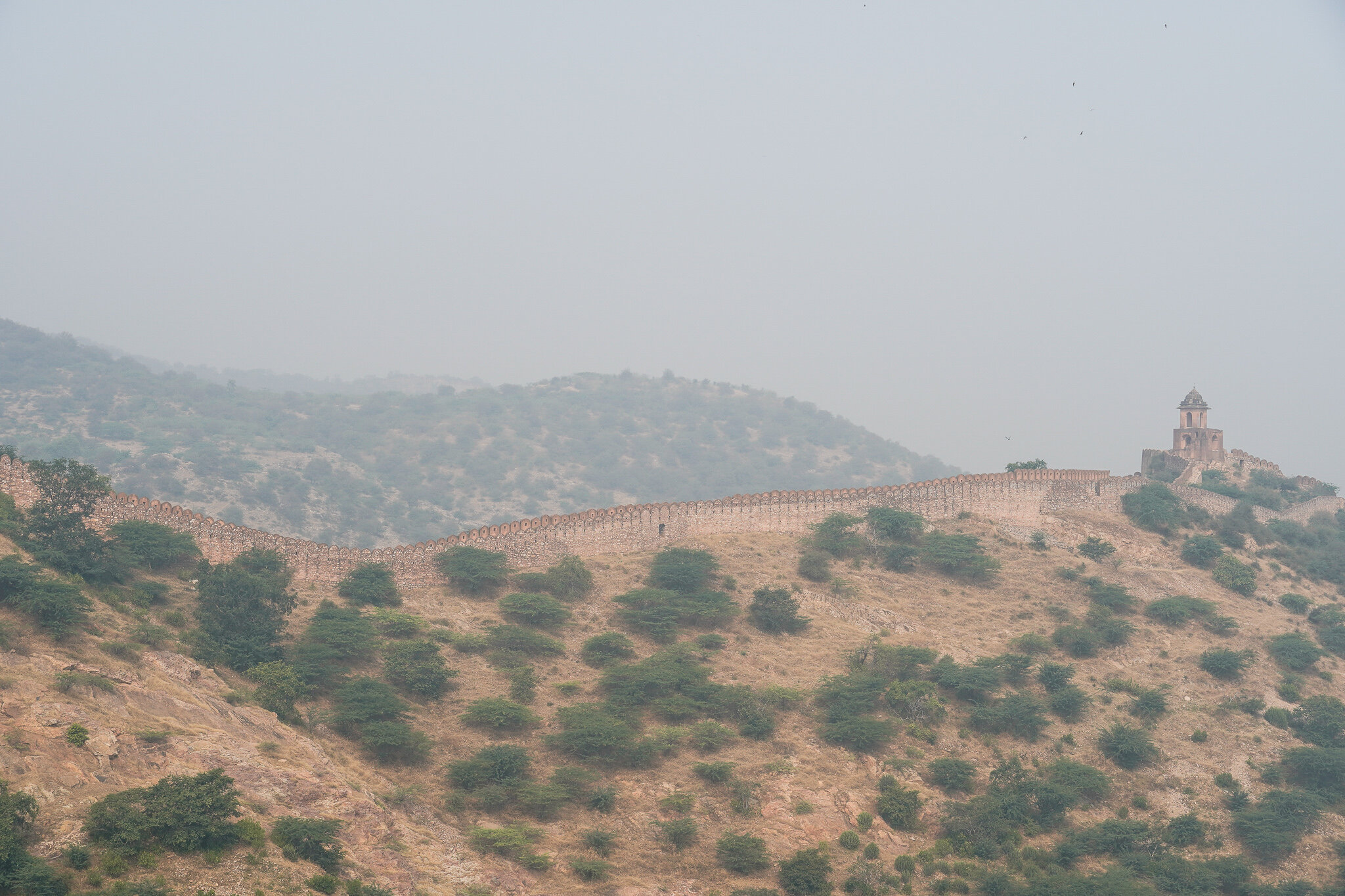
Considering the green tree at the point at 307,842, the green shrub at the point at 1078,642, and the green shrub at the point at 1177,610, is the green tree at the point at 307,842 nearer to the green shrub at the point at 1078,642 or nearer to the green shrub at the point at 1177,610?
the green shrub at the point at 1078,642

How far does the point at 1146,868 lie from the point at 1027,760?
4880 millimetres

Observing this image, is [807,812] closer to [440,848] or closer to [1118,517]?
[440,848]

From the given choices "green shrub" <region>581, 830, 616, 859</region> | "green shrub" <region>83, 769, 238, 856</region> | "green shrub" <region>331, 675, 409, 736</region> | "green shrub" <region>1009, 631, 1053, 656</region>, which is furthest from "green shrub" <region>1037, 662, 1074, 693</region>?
"green shrub" <region>83, 769, 238, 856</region>

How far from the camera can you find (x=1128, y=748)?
34000 millimetres

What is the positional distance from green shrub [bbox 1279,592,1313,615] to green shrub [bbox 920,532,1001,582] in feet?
40.8

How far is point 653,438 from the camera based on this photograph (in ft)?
561

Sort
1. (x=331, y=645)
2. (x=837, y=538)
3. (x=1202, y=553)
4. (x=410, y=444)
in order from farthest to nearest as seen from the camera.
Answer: (x=410, y=444) < (x=1202, y=553) < (x=837, y=538) < (x=331, y=645)

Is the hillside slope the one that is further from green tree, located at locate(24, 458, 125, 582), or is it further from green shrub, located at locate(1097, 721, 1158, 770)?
green tree, located at locate(24, 458, 125, 582)

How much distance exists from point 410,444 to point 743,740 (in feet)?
406

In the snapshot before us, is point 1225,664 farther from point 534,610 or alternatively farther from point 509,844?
point 509,844

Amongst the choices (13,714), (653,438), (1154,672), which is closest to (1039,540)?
(1154,672)

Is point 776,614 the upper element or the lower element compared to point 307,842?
upper

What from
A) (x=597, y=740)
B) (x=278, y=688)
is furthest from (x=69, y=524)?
(x=597, y=740)

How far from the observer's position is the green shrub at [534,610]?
35.1 m
